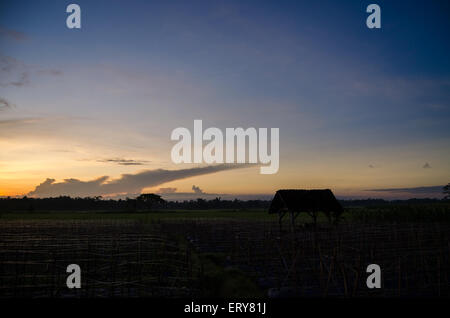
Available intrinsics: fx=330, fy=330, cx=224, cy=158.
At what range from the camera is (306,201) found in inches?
784

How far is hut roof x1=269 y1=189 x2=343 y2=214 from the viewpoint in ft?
64.3

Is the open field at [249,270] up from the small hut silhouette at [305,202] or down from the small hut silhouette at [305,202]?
down

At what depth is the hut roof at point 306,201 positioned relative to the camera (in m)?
19.6

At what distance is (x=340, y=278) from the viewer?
12.9 meters

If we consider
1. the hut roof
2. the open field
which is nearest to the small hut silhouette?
the hut roof

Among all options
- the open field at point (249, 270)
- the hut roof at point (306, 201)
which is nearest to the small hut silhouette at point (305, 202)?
the hut roof at point (306, 201)

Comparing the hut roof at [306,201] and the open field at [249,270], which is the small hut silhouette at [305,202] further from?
the open field at [249,270]

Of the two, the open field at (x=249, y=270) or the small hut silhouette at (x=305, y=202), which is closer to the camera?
the open field at (x=249, y=270)

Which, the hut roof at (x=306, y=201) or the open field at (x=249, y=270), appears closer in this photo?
the open field at (x=249, y=270)

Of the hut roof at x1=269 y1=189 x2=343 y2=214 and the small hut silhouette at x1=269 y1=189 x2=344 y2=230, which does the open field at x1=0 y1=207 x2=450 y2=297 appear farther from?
the hut roof at x1=269 y1=189 x2=343 y2=214

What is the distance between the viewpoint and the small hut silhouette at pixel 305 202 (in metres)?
19.6
